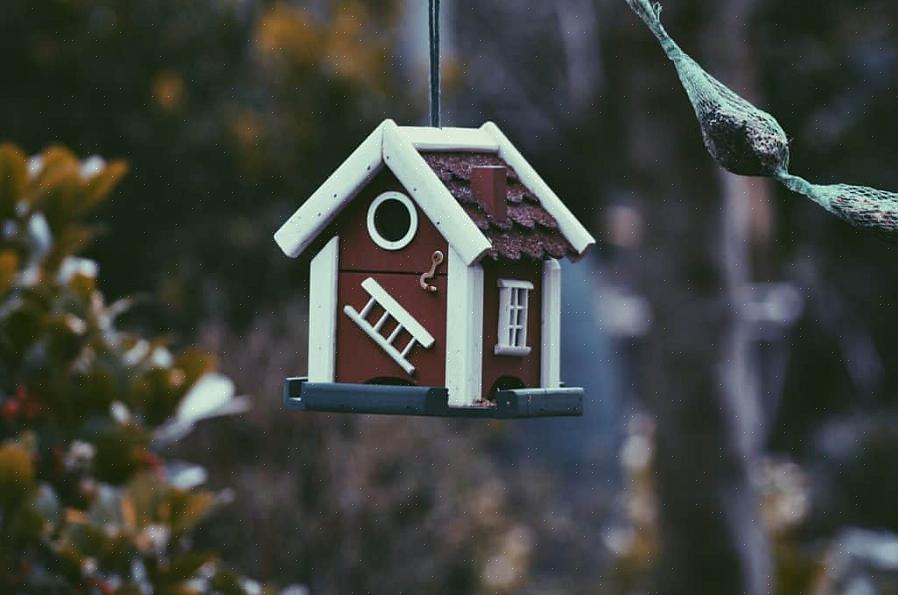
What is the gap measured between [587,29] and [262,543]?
10.8 m

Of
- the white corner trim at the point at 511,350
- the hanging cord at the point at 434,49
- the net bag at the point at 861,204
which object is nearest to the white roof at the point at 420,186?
the hanging cord at the point at 434,49

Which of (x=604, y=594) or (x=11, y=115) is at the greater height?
(x=11, y=115)

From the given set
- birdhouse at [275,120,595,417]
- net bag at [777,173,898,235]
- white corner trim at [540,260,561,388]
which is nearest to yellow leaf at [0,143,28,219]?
birdhouse at [275,120,595,417]

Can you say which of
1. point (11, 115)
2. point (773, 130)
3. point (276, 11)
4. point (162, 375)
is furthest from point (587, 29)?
point (773, 130)

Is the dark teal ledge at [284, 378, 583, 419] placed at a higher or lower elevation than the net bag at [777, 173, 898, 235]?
lower

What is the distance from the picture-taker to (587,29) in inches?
666

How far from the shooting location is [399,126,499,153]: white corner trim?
281cm

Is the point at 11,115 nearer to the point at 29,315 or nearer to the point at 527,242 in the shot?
the point at 29,315

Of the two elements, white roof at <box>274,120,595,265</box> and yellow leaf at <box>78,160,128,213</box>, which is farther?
yellow leaf at <box>78,160,128,213</box>

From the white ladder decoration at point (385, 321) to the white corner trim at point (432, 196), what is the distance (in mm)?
185

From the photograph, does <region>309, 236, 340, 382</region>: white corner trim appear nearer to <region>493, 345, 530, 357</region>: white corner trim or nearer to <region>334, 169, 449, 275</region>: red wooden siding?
<region>334, 169, 449, 275</region>: red wooden siding

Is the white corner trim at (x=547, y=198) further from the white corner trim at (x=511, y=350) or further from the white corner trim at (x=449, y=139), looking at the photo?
the white corner trim at (x=511, y=350)

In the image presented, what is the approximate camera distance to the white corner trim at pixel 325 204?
9.24ft

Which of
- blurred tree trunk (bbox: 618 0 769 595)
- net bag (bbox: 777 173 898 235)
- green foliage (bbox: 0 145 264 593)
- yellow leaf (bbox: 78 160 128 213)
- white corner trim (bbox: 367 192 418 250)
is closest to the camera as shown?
net bag (bbox: 777 173 898 235)
